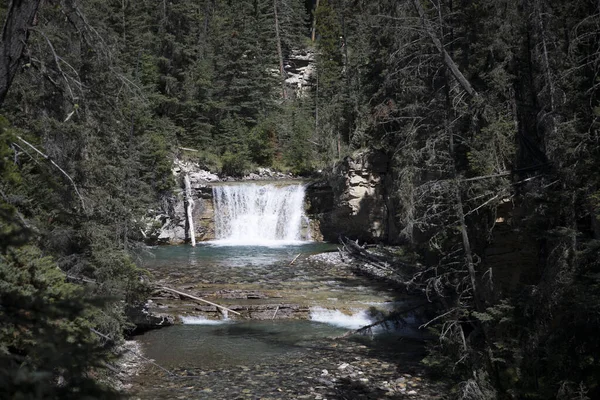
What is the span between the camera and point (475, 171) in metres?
8.16

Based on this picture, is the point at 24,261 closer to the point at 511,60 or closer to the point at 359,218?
the point at 511,60

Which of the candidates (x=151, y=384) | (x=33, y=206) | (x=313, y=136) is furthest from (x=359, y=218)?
(x=33, y=206)

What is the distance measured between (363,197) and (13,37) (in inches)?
772

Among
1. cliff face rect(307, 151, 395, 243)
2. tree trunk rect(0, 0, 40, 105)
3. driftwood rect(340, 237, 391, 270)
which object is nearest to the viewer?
tree trunk rect(0, 0, 40, 105)

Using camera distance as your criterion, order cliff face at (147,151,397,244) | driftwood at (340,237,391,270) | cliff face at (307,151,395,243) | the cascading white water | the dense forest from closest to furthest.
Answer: the dense forest, driftwood at (340,237,391,270), cliff face at (307,151,395,243), cliff face at (147,151,397,244), the cascading white water

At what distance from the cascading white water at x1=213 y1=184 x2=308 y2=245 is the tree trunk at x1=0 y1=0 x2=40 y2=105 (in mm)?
22177

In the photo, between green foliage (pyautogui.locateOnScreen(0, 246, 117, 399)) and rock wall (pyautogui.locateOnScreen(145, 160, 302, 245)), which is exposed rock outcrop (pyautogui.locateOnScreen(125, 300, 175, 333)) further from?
rock wall (pyautogui.locateOnScreen(145, 160, 302, 245))

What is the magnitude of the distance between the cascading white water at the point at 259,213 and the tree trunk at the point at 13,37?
72.8 feet

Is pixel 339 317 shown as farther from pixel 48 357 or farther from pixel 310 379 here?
pixel 48 357

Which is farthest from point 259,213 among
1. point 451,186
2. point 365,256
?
point 451,186

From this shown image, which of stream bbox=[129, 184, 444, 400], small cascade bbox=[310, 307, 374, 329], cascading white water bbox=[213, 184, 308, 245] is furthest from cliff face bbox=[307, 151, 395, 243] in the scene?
small cascade bbox=[310, 307, 374, 329]

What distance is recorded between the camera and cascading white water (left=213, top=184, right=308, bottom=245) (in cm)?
2584

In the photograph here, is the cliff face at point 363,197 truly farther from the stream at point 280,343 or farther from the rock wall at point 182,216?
the stream at point 280,343

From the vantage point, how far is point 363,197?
2248 centimetres
